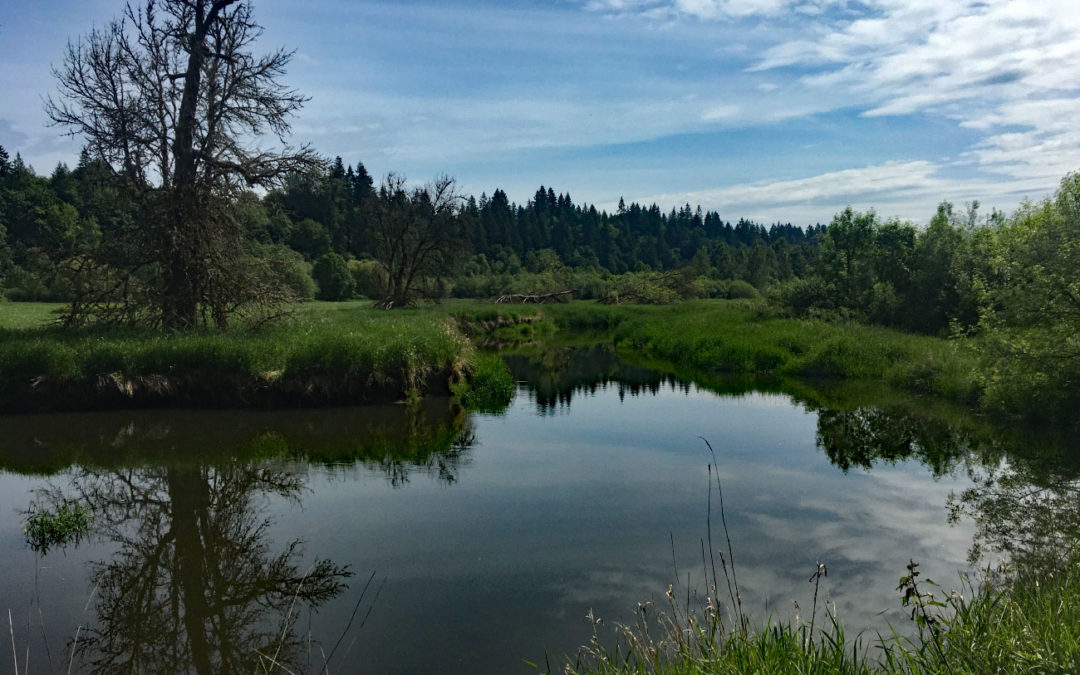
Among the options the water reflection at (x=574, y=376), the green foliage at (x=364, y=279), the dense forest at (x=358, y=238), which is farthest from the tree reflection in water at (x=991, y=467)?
the green foliage at (x=364, y=279)

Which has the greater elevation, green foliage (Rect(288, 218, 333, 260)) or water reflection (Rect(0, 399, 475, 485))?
green foliage (Rect(288, 218, 333, 260))

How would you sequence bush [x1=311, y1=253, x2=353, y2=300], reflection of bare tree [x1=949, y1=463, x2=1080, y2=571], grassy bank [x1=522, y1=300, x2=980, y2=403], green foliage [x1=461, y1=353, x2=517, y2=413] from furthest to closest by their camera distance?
bush [x1=311, y1=253, x2=353, y2=300], grassy bank [x1=522, y1=300, x2=980, y2=403], green foliage [x1=461, y1=353, x2=517, y2=413], reflection of bare tree [x1=949, y1=463, x2=1080, y2=571]

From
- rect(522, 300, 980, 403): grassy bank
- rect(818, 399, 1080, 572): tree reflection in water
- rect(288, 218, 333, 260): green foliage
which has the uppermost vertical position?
rect(288, 218, 333, 260): green foliage

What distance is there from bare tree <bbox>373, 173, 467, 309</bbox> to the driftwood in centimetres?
1433

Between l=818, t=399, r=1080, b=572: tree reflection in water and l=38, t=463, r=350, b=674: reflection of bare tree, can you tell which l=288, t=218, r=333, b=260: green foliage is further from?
l=38, t=463, r=350, b=674: reflection of bare tree

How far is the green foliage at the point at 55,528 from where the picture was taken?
8812 millimetres

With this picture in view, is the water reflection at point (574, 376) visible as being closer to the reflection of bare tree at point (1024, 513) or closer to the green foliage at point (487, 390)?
the green foliage at point (487, 390)

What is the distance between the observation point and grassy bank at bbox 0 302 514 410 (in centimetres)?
1622

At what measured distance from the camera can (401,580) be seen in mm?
7773

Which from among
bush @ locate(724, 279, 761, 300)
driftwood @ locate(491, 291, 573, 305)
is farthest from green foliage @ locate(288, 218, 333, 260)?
bush @ locate(724, 279, 761, 300)

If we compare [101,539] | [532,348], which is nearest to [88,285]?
[101,539]

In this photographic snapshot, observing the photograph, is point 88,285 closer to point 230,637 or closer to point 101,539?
point 101,539

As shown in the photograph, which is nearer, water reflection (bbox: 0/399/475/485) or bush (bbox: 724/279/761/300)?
water reflection (bbox: 0/399/475/485)

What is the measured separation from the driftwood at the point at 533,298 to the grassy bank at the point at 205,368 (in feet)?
136
